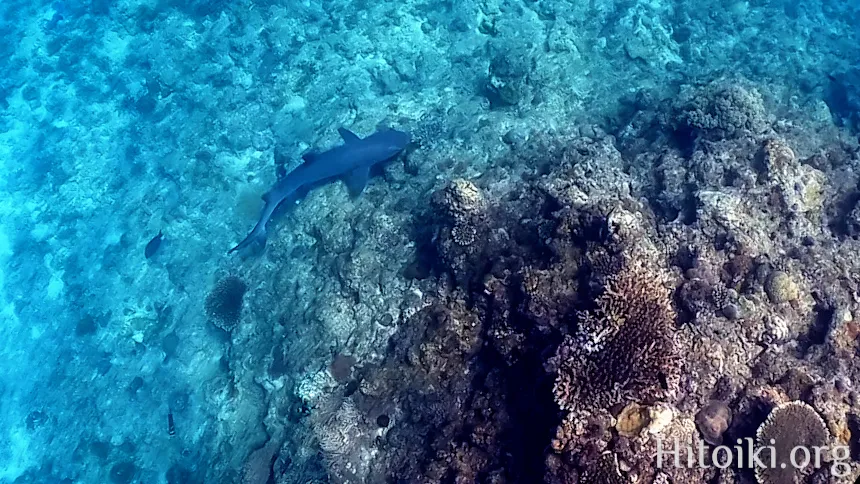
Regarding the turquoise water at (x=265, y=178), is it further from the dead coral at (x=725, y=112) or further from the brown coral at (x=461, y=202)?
the brown coral at (x=461, y=202)

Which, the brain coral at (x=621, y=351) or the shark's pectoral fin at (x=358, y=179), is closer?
the brain coral at (x=621, y=351)

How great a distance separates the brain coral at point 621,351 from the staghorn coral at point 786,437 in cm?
78

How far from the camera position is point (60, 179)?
15.0 metres

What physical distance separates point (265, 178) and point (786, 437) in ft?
34.0

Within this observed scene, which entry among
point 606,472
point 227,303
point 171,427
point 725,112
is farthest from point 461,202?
point 171,427

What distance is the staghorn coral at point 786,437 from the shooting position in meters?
3.70

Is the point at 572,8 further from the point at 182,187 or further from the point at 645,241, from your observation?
the point at 182,187

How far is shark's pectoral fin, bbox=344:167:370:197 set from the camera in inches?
306

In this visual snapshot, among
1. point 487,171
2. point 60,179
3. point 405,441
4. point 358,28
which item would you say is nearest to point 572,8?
point 358,28

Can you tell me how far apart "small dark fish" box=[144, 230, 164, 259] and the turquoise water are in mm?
188

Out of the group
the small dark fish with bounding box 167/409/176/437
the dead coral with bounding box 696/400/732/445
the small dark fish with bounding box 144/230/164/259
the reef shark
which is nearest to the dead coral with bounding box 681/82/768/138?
the dead coral with bounding box 696/400/732/445

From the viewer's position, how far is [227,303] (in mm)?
9133

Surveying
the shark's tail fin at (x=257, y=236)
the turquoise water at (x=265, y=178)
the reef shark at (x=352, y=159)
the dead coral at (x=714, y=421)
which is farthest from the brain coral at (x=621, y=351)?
the shark's tail fin at (x=257, y=236)

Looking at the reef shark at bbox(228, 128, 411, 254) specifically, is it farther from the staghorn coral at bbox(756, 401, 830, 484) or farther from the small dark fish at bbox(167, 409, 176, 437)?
the staghorn coral at bbox(756, 401, 830, 484)
